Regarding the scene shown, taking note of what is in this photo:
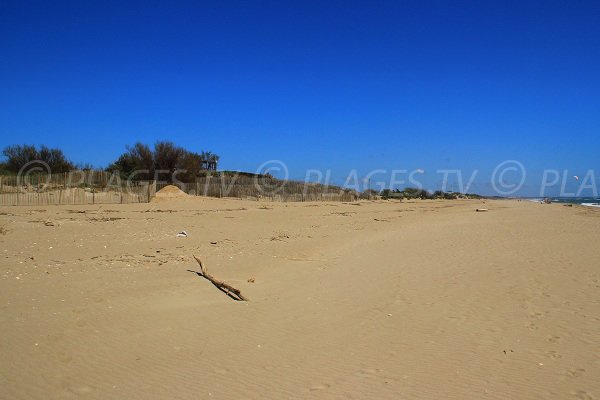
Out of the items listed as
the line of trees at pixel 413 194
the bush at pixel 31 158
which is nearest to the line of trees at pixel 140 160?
the bush at pixel 31 158

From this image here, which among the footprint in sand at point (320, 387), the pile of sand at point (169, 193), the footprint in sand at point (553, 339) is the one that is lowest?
the footprint in sand at point (320, 387)

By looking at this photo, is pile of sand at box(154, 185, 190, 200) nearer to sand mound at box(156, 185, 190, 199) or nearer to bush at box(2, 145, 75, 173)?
sand mound at box(156, 185, 190, 199)

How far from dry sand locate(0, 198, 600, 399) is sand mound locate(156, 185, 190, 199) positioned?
15.4 m

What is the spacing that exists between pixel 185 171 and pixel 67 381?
3126 cm

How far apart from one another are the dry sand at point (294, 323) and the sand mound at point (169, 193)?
1544 centimetres

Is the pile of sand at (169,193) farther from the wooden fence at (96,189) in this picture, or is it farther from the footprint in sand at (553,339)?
the footprint in sand at (553,339)

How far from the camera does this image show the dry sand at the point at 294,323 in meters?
3.67

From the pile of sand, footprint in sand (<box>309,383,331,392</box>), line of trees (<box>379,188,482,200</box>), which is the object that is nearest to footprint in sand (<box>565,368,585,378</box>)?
footprint in sand (<box>309,383,331,392</box>)

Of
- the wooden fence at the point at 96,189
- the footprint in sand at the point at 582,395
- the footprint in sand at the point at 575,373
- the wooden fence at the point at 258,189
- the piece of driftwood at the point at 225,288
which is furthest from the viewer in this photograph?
the wooden fence at the point at 258,189

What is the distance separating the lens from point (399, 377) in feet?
12.5

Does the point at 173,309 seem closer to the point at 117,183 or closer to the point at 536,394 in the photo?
the point at 536,394

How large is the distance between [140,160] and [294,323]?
32828 millimetres

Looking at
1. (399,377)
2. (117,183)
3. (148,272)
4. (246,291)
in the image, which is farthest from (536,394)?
(117,183)

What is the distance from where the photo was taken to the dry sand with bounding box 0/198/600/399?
3.67 meters
